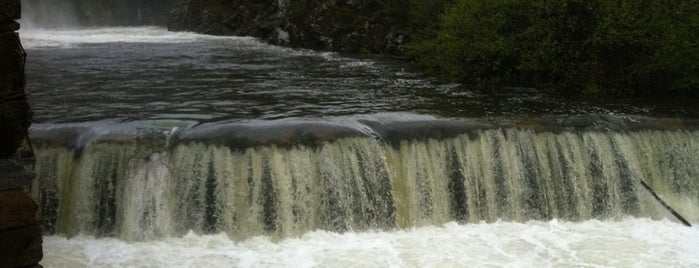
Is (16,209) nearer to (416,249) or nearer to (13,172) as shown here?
(13,172)

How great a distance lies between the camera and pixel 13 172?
21.5ft

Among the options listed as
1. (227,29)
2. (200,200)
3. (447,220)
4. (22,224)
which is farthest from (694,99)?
(227,29)

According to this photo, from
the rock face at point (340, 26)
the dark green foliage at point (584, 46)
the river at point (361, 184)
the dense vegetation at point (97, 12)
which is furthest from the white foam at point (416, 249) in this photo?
the dense vegetation at point (97, 12)

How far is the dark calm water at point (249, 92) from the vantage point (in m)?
14.5

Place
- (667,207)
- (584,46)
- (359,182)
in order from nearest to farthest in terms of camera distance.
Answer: (359,182), (667,207), (584,46)

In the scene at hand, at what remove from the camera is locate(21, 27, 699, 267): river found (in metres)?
10.9

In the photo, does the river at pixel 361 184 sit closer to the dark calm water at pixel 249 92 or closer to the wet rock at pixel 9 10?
the dark calm water at pixel 249 92

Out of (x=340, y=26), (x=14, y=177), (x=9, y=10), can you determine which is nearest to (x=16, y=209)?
(x=14, y=177)

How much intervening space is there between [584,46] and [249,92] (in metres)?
8.37

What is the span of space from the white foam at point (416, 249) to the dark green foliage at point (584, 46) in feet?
20.8

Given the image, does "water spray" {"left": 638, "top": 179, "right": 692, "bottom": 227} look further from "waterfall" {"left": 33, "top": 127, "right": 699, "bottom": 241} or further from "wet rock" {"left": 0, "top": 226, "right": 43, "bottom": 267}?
"wet rock" {"left": 0, "top": 226, "right": 43, "bottom": 267}

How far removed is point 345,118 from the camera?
13.5 m

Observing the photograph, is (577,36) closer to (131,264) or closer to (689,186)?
(689,186)

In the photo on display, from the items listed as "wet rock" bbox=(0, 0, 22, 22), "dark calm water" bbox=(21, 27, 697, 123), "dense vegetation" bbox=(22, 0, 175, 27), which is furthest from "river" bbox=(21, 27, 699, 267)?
"dense vegetation" bbox=(22, 0, 175, 27)
